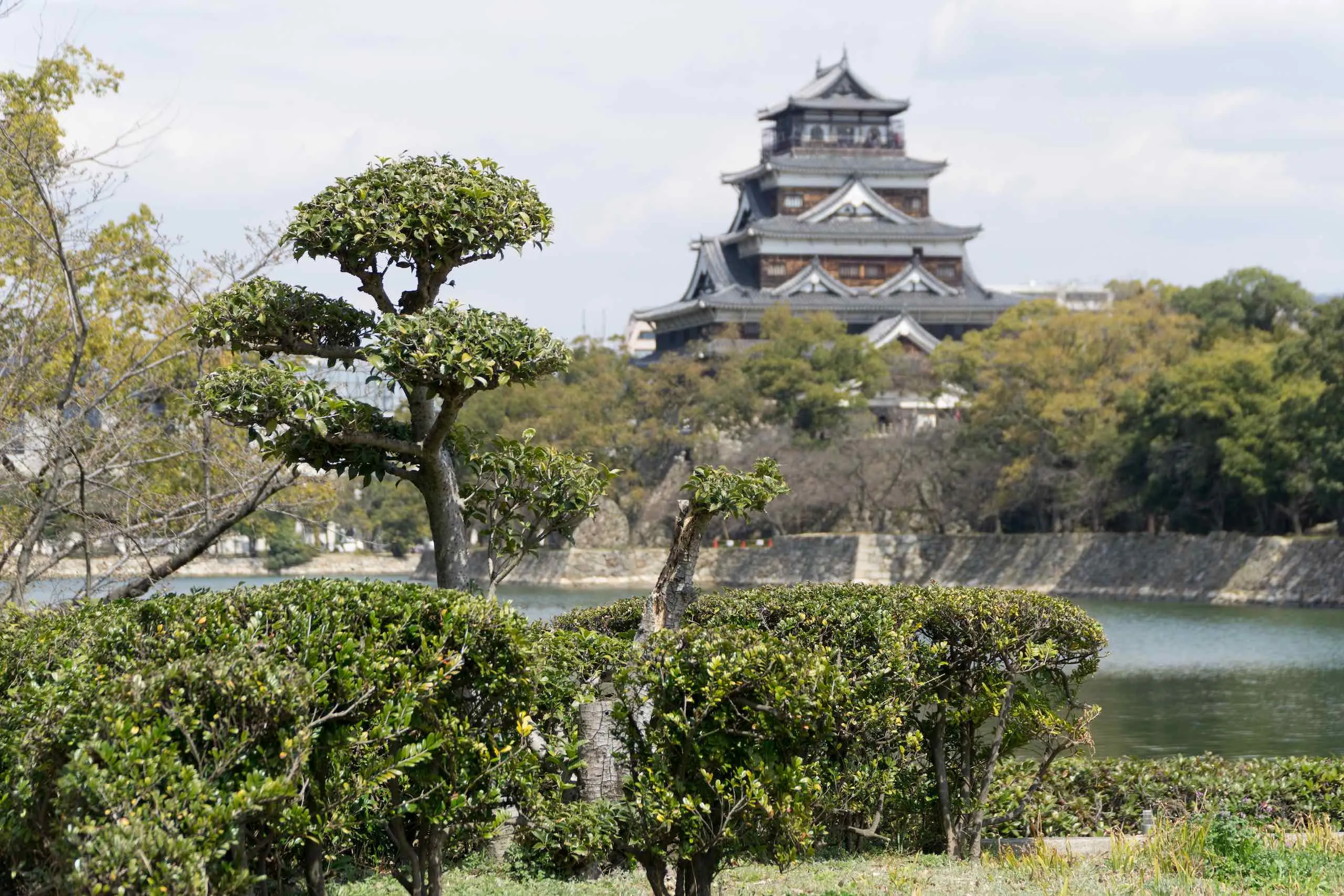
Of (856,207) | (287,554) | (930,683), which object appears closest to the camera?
(930,683)

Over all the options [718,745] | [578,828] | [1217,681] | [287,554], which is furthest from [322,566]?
[718,745]

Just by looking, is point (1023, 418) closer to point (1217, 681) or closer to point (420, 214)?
point (1217, 681)

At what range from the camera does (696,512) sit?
6.65m

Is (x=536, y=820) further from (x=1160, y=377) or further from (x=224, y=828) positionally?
(x=1160, y=377)

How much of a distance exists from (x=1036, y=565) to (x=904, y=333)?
13.2 m

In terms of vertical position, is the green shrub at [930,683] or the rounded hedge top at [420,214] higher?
the rounded hedge top at [420,214]

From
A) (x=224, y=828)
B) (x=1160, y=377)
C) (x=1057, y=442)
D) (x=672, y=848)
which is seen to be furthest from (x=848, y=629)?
(x=1057, y=442)

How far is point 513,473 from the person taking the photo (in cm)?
707

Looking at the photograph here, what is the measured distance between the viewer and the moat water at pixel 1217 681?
50.7ft

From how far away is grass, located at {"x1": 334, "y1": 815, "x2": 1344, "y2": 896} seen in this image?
243 inches

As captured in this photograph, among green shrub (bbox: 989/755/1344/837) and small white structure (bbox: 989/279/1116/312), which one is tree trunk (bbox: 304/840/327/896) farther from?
small white structure (bbox: 989/279/1116/312)

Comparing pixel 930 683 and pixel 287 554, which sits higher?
pixel 930 683

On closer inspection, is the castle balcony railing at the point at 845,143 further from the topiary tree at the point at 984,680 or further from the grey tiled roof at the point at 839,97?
the topiary tree at the point at 984,680

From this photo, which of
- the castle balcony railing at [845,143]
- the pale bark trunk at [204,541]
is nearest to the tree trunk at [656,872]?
the pale bark trunk at [204,541]
